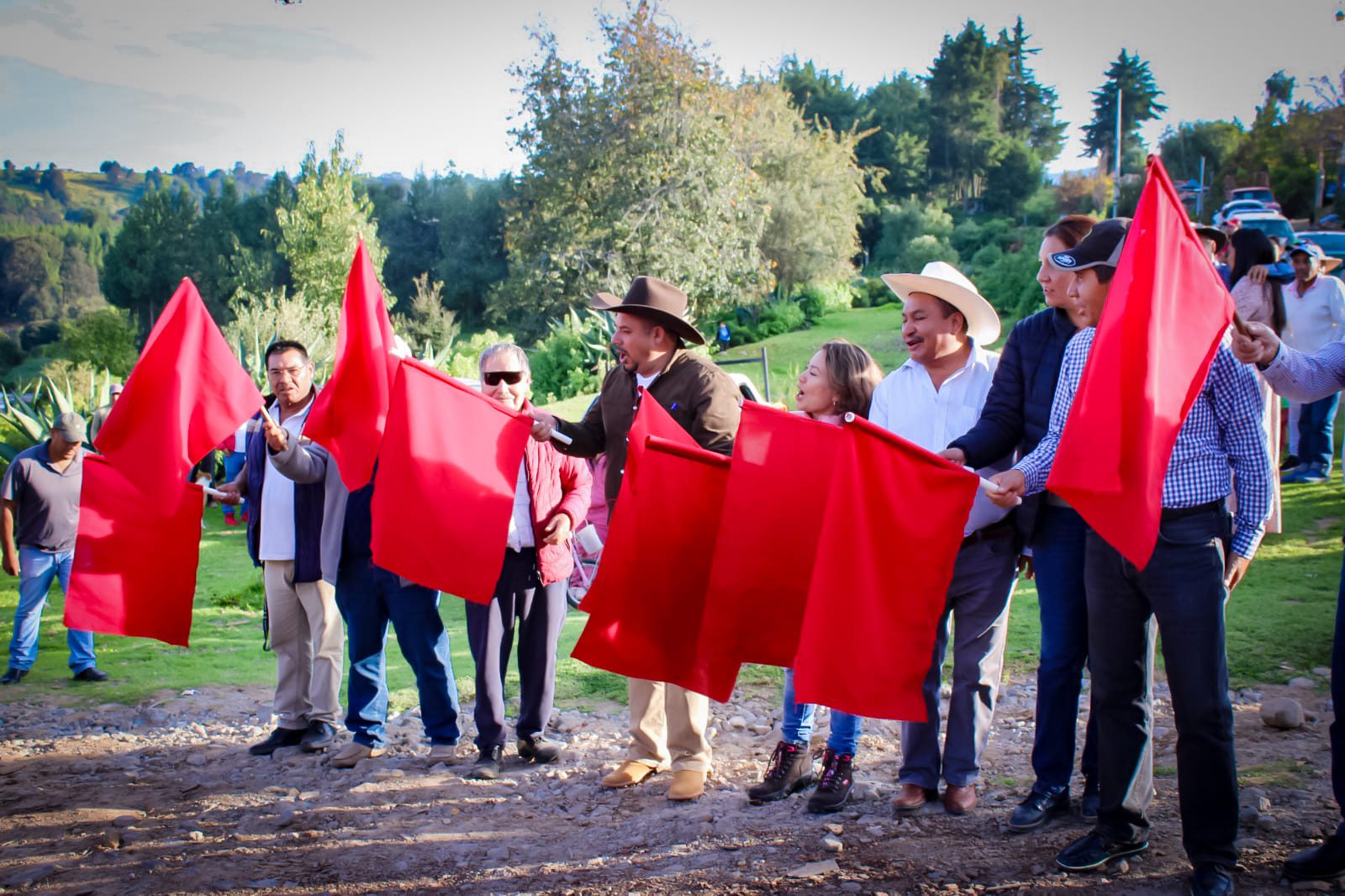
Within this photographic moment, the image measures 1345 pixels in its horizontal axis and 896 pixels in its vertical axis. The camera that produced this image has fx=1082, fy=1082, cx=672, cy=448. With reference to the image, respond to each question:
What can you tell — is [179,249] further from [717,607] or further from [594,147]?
[717,607]

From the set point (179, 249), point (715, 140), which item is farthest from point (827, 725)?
point (179, 249)

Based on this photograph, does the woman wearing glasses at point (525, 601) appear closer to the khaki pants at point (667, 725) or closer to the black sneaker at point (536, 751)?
the black sneaker at point (536, 751)

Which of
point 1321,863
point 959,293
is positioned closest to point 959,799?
point 1321,863

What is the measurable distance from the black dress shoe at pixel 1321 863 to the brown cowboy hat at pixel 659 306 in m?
3.24

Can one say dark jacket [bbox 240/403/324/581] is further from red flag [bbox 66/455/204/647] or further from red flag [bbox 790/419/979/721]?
red flag [bbox 790/419/979/721]

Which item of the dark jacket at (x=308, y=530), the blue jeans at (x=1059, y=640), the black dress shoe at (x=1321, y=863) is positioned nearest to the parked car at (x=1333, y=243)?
the blue jeans at (x=1059, y=640)

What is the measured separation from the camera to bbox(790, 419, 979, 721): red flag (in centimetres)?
425

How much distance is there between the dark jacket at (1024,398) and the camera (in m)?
4.48

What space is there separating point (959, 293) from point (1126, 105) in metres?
83.6

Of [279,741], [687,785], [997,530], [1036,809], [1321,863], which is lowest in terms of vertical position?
[279,741]

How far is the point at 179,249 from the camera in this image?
2438 inches

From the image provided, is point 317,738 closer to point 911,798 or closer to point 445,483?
point 445,483

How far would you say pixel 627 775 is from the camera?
5.43m

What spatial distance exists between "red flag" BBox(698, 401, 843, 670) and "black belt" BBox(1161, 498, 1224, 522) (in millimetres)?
1379
